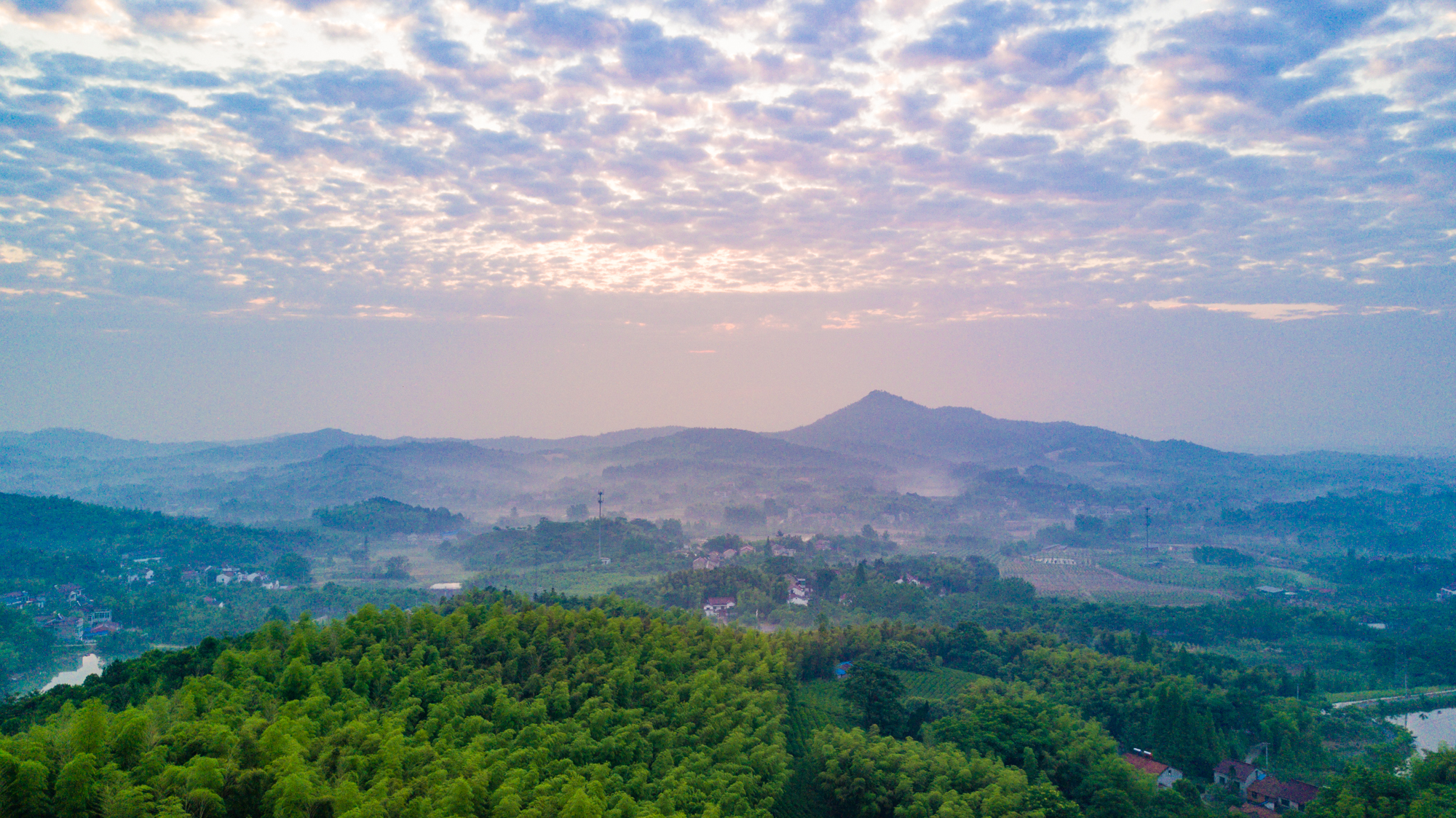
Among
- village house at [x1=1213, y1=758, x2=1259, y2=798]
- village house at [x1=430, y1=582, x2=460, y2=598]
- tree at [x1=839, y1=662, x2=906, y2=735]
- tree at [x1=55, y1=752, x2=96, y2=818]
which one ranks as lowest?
village house at [x1=430, y1=582, x2=460, y2=598]

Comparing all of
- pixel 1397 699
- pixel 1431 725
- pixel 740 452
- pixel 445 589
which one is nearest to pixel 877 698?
pixel 1431 725

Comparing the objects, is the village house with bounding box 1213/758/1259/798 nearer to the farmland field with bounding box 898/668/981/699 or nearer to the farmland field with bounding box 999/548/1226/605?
the farmland field with bounding box 898/668/981/699

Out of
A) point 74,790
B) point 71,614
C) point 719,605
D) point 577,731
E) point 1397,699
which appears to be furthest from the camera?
point 719,605

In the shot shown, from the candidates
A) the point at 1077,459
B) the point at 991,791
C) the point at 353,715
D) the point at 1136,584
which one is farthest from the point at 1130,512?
the point at 353,715

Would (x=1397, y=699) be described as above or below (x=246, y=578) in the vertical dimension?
above

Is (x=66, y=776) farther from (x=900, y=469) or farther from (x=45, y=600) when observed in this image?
(x=900, y=469)

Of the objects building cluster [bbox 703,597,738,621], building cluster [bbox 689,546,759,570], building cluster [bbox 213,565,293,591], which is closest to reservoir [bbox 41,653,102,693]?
building cluster [bbox 213,565,293,591]

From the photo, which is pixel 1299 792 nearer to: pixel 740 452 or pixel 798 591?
pixel 798 591
